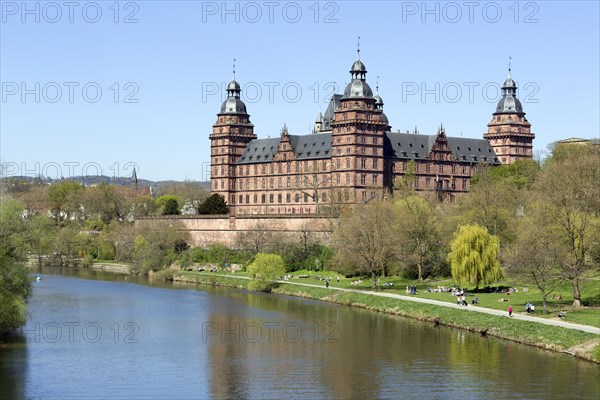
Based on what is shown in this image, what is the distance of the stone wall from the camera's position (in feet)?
342

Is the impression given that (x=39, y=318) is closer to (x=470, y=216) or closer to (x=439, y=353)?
(x=439, y=353)

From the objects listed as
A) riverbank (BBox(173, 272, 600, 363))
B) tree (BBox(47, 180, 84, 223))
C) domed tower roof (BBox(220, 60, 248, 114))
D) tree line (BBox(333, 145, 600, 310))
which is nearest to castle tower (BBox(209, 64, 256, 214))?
domed tower roof (BBox(220, 60, 248, 114))

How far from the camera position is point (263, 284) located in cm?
8600

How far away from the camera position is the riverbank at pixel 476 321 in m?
48.8

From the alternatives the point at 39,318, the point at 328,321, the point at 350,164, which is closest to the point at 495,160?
the point at 350,164

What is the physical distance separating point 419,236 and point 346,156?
36.4 meters

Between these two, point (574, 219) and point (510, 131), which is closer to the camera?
point (574, 219)

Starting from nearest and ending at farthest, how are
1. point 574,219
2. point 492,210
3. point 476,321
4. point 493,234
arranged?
point 476,321, point 574,219, point 493,234, point 492,210

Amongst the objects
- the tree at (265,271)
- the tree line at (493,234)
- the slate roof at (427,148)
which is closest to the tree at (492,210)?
the tree line at (493,234)

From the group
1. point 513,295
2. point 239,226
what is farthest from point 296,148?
point 513,295

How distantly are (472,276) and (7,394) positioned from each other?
39617 mm

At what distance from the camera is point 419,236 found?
8100cm

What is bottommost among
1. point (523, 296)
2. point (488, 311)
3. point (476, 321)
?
point (476, 321)

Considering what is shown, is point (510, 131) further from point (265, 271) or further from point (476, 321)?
point (476, 321)
